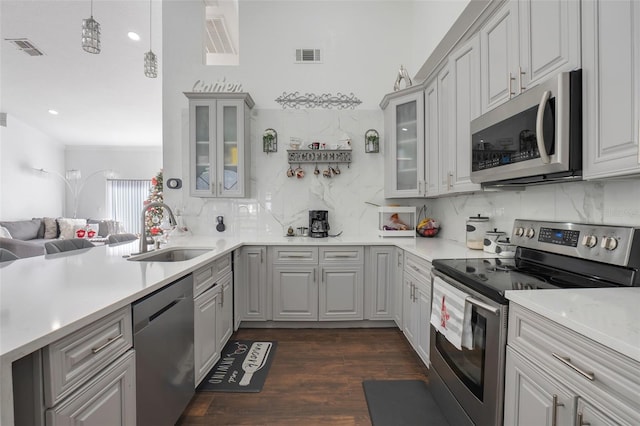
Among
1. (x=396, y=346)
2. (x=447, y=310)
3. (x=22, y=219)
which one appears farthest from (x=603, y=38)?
(x=22, y=219)

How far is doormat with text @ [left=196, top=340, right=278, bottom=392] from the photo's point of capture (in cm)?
185

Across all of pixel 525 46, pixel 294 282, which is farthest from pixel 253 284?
pixel 525 46

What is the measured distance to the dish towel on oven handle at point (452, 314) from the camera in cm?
127

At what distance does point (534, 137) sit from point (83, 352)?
1968 mm

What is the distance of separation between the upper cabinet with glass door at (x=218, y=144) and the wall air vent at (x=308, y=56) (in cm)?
83

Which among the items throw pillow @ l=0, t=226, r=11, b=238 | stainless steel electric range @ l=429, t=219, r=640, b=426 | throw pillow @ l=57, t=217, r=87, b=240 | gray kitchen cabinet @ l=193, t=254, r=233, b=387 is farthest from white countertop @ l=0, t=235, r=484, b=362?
throw pillow @ l=57, t=217, r=87, b=240

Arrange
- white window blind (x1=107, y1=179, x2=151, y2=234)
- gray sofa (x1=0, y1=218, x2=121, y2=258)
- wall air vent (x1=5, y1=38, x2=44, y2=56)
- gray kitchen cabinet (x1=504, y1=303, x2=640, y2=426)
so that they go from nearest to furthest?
1. gray kitchen cabinet (x1=504, y1=303, x2=640, y2=426)
2. wall air vent (x1=5, y1=38, x2=44, y2=56)
3. gray sofa (x1=0, y1=218, x2=121, y2=258)
4. white window blind (x1=107, y1=179, x2=151, y2=234)

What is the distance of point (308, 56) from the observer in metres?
3.20

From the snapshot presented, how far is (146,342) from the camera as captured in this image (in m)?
1.15

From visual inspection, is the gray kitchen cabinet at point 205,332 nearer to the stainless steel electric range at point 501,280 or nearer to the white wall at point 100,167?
the stainless steel electric range at point 501,280

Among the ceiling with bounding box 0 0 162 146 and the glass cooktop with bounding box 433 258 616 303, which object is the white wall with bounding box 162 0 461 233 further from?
the glass cooktop with bounding box 433 258 616 303

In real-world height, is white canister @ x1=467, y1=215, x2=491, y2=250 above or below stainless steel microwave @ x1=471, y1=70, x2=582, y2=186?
below

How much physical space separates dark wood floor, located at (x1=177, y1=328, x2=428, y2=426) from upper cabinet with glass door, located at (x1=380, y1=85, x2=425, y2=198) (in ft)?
4.80

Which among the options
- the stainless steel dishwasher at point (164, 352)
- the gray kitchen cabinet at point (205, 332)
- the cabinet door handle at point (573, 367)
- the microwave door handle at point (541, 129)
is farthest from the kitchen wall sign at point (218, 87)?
the cabinet door handle at point (573, 367)
